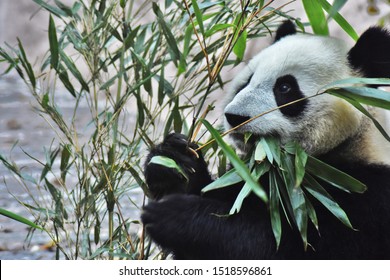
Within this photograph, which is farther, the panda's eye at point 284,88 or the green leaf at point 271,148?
the panda's eye at point 284,88

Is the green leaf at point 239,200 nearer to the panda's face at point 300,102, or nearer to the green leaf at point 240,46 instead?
the panda's face at point 300,102

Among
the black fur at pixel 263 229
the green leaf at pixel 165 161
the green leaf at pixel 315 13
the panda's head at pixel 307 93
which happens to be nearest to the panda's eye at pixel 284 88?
the panda's head at pixel 307 93

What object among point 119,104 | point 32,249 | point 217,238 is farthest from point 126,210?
point 217,238

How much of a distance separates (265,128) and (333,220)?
1.44ft

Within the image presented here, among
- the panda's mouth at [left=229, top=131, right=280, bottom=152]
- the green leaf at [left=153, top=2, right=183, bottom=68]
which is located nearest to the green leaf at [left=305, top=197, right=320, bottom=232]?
the panda's mouth at [left=229, top=131, right=280, bottom=152]

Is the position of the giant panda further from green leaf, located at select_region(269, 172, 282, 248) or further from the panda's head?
green leaf, located at select_region(269, 172, 282, 248)

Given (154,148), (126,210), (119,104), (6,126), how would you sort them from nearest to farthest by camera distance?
(154,148), (119,104), (126,210), (6,126)

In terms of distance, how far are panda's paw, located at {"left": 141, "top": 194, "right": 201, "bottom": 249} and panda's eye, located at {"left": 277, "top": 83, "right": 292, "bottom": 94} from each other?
1.79 ft

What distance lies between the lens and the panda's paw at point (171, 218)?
273 centimetres

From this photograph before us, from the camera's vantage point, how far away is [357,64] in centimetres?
294

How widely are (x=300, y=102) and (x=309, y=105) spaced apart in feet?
0.13

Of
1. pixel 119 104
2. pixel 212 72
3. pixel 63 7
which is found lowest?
pixel 212 72

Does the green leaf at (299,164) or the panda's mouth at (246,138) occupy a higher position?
the panda's mouth at (246,138)

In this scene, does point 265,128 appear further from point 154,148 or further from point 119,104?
point 119,104
